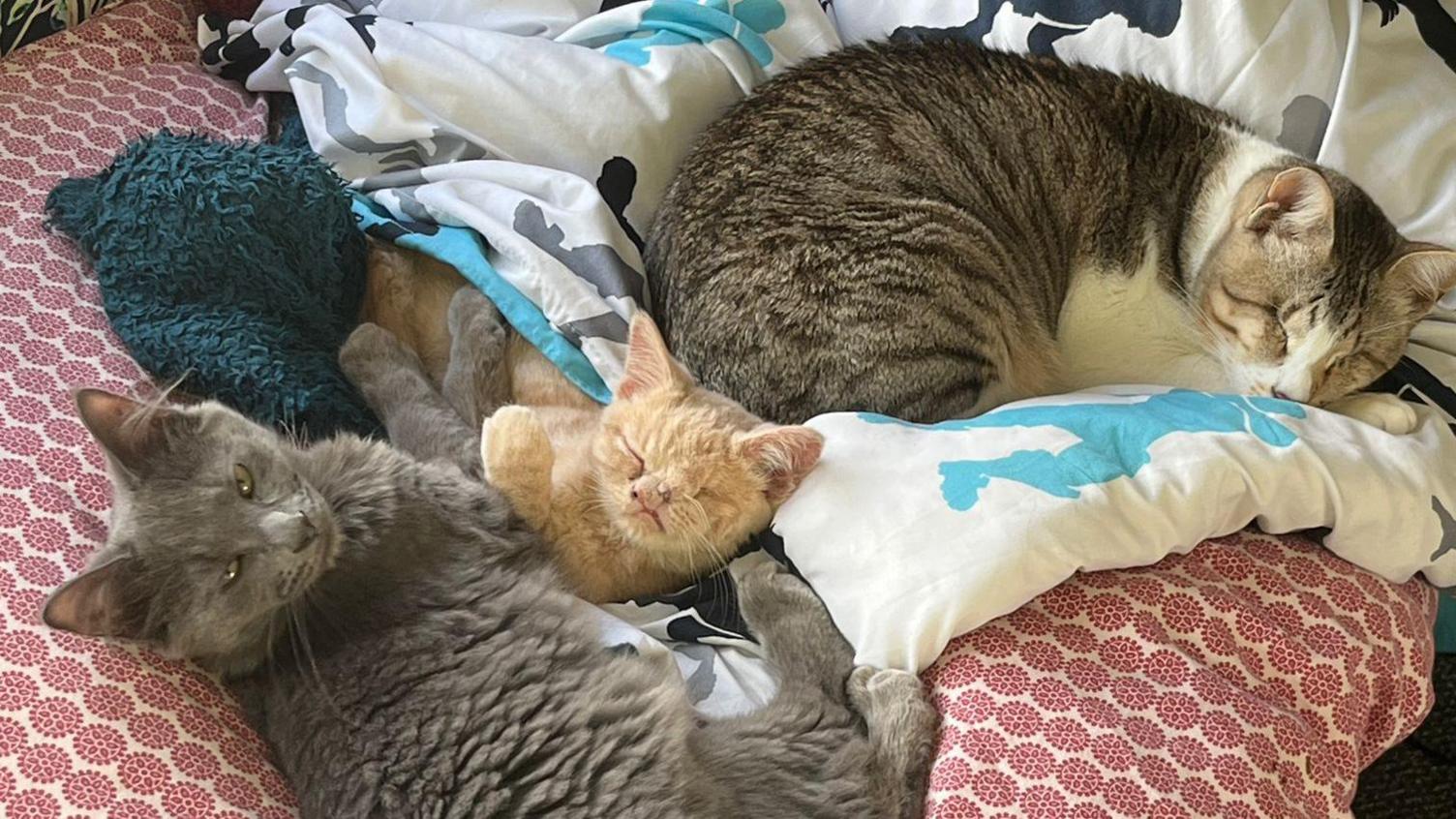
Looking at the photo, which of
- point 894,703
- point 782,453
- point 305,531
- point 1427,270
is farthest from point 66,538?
point 1427,270

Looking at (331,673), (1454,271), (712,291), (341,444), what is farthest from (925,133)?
(331,673)

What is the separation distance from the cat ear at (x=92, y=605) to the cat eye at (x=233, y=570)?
97 mm

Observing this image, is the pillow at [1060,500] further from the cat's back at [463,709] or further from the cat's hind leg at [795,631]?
the cat's back at [463,709]

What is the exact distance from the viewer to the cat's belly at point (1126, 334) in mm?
1644

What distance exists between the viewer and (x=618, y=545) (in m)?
→ 1.51

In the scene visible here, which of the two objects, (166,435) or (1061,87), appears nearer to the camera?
(166,435)

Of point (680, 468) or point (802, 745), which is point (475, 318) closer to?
point (680, 468)

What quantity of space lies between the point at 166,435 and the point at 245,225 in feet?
1.23

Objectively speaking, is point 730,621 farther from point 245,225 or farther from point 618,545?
point 245,225

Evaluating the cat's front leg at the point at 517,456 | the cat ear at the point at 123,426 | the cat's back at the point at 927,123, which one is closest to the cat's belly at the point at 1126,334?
the cat's back at the point at 927,123

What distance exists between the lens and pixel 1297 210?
149 cm

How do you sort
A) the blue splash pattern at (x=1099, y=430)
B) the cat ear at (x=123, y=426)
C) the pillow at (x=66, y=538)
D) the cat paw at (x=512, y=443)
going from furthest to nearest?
the cat paw at (x=512, y=443)
the blue splash pattern at (x=1099, y=430)
the cat ear at (x=123, y=426)
the pillow at (x=66, y=538)

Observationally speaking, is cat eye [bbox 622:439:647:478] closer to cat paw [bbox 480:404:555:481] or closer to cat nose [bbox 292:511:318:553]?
cat paw [bbox 480:404:555:481]

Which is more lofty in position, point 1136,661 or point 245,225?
point 245,225
